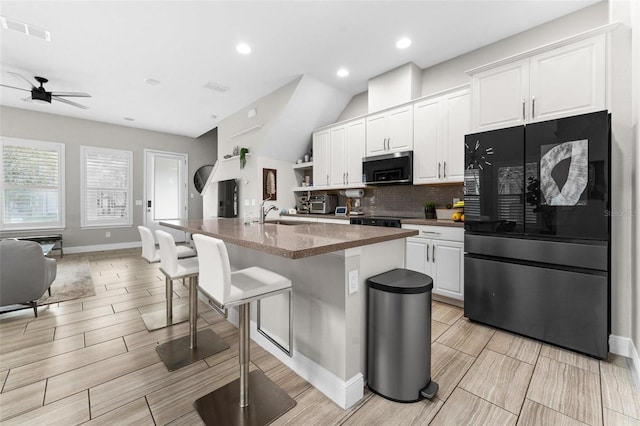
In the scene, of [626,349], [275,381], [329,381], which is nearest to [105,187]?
[275,381]

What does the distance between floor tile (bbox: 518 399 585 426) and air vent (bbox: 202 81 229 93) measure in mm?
4988

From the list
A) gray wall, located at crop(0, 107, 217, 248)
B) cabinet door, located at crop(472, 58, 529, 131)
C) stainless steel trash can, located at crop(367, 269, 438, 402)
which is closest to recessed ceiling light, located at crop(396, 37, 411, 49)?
cabinet door, located at crop(472, 58, 529, 131)

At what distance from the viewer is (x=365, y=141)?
161 inches

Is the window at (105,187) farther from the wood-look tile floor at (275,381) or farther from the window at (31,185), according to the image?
the wood-look tile floor at (275,381)

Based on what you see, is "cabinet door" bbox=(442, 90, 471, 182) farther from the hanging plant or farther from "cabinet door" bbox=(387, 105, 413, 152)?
the hanging plant

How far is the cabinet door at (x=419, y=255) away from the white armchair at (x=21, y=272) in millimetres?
3808

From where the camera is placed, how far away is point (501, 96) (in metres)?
2.43

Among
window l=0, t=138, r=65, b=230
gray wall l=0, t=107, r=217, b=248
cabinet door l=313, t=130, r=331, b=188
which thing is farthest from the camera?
gray wall l=0, t=107, r=217, b=248

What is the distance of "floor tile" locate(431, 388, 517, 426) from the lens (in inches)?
54.6

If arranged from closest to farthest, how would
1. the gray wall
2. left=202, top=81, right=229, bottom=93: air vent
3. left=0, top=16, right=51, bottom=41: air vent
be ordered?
left=0, top=16, right=51, bottom=41: air vent < left=202, top=81, right=229, bottom=93: air vent < the gray wall

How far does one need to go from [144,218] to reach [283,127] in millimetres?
4729

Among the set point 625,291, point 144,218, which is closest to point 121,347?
point 625,291

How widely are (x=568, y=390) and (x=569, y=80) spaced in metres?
2.22

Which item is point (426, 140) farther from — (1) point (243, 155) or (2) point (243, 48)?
(1) point (243, 155)
